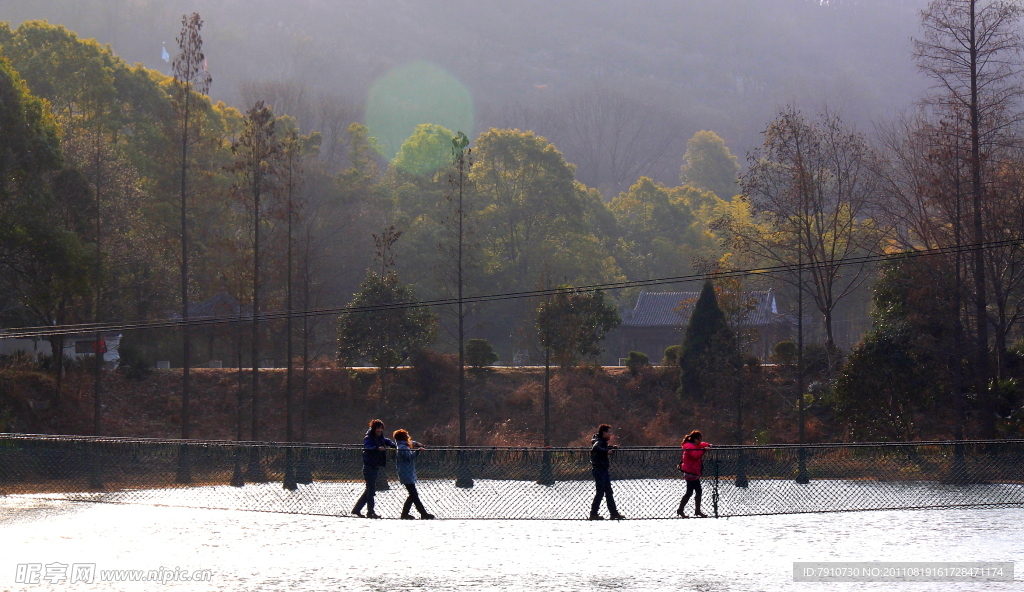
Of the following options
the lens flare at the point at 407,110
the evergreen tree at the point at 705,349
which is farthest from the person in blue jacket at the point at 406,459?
the lens flare at the point at 407,110

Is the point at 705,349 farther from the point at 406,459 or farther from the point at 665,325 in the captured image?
the point at 406,459

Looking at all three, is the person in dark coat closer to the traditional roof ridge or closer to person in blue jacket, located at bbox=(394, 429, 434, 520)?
person in blue jacket, located at bbox=(394, 429, 434, 520)

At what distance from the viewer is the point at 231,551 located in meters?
16.7

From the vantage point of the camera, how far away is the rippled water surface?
1390 centimetres

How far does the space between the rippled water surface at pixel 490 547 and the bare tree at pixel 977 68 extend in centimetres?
1524

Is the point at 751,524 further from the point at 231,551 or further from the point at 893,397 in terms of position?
the point at 893,397

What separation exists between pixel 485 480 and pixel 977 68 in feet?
80.0

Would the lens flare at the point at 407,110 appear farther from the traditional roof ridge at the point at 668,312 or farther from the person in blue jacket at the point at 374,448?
the person in blue jacket at the point at 374,448

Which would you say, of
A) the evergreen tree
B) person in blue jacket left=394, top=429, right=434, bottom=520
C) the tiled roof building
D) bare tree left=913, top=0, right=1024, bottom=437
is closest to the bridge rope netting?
person in blue jacket left=394, top=429, right=434, bottom=520

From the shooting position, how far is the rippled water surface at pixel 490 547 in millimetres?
13898

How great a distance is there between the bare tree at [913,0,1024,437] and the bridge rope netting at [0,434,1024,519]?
1114 centimetres

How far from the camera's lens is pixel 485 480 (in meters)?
23.1

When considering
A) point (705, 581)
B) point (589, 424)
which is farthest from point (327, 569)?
point (589, 424)

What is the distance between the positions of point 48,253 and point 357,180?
130 ft
